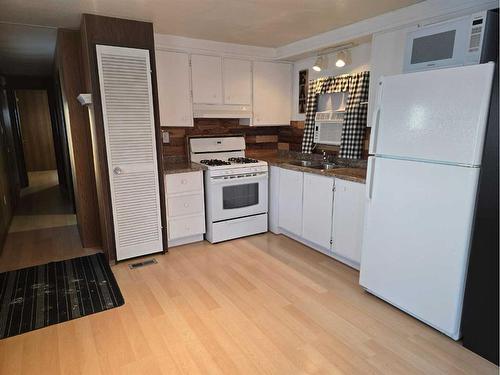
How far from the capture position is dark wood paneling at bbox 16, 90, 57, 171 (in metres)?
8.61

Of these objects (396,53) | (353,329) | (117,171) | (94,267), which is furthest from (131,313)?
(396,53)

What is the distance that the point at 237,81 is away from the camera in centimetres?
400

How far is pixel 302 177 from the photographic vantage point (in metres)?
3.54

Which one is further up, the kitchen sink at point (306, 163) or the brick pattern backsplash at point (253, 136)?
the brick pattern backsplash at point (253, 136)

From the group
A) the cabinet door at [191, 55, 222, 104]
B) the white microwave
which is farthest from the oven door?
the white microwave

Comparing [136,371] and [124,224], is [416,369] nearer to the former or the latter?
[136,371]

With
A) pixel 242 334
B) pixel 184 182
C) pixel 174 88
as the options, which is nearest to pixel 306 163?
pixel 184 182

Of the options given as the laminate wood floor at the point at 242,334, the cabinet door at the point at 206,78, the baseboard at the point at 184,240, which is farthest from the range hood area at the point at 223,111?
the laminate wood floor at the point at 242,334

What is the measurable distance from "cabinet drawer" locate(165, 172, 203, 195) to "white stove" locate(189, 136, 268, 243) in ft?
0.38

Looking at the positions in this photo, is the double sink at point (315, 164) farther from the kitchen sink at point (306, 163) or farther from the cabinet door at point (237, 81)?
the cabinet door at point (237, 81)

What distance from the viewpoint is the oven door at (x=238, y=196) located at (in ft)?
12.1

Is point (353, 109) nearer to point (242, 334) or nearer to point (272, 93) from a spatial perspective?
point (272, 93)

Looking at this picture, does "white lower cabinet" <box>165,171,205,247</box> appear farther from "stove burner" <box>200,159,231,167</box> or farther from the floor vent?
the floor vent

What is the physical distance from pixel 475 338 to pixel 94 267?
319 cm
